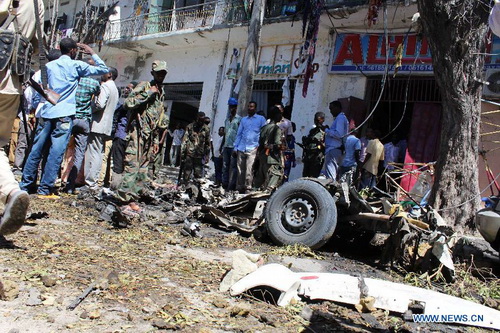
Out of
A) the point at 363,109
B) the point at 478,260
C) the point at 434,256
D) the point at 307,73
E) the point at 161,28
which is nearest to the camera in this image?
the point at 434,256

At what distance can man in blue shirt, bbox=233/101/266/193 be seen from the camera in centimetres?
899

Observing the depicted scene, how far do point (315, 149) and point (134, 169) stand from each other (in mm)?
4851

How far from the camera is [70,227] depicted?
14.0ft

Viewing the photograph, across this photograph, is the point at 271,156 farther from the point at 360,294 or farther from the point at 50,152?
the point at 360,294

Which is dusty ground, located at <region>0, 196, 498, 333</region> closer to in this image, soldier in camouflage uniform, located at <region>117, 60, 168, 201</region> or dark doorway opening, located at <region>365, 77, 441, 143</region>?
soldier in camouflage uniform, located at <region>117, 60, 168, 201</region>

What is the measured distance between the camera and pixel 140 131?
539cm

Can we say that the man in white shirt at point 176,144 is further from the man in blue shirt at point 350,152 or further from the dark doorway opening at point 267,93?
the man in blue shirt at point 350,152

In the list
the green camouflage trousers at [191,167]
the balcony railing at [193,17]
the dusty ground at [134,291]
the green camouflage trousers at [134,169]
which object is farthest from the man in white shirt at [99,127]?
the balcony railing at [193,17]

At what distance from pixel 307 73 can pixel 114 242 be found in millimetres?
11236

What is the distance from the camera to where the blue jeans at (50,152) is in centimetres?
546

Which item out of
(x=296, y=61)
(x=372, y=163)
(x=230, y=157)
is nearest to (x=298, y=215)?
(x=372, y=163)

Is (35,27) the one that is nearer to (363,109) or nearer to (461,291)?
(461,291)

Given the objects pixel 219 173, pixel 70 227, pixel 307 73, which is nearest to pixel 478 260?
pixel 70 227
